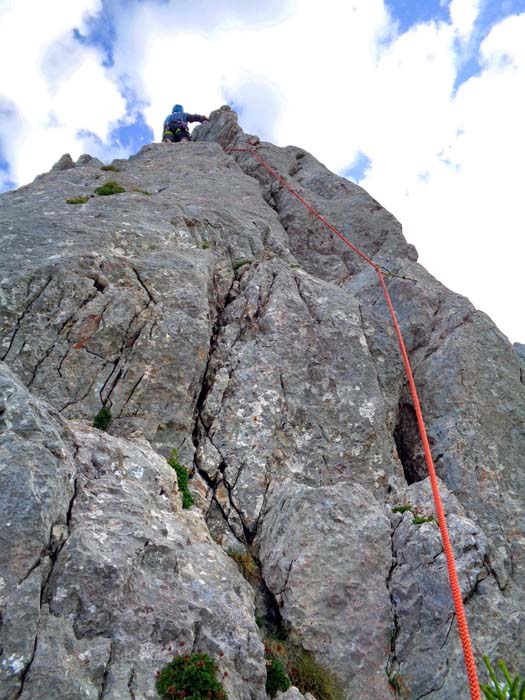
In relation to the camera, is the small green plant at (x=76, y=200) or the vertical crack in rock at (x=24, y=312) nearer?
the vertical crack in rock at (x=24, y=312)

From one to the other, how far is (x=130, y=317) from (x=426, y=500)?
10637 millimetres

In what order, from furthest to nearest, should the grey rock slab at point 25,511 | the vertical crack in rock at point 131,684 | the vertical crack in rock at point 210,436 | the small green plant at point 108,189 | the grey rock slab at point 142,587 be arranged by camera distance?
the small green plant at point 108,189 < the vertical crack in rock at point 210,436 < the grey rock slab at point 142,587 < the vertical crack in rock at point 131,684 < the grey rock slab at point 25,511

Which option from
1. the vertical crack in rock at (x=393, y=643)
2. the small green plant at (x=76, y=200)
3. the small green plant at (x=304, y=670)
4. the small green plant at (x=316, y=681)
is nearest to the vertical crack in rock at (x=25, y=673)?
the small green plant at (x=304, y=670)

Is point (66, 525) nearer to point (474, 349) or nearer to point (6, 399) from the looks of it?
point (6, 399)

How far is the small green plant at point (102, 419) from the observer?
13352mm

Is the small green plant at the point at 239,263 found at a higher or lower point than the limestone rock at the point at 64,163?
lower

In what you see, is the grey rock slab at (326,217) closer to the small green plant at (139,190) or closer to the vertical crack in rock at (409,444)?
the small green plant at (139,190)

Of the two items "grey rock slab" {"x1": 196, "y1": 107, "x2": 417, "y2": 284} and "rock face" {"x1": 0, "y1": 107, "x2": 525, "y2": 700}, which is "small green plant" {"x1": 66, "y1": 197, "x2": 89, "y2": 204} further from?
"grey rock slab" {"x1": 196, "y1": 107, "x2": 417, "y2": 284}

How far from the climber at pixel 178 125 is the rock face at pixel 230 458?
25.1 metres

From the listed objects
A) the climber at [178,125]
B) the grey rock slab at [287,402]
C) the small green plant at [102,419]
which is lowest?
the small green plant at [102,419]

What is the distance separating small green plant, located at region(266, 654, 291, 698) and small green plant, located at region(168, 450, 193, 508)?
4.32 metres

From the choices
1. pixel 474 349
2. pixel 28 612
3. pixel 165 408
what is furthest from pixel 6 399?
pixel 474 349

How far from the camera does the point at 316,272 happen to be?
26.1m

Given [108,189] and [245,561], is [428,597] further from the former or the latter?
[108,189]
